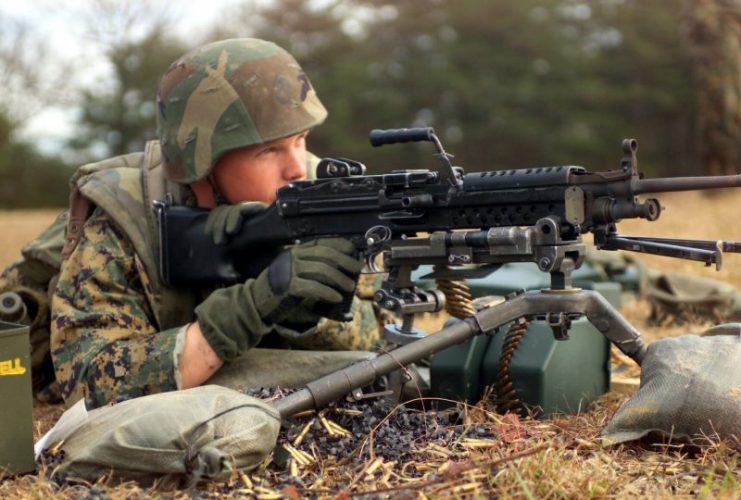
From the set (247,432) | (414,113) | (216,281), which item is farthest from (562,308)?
(414,113)

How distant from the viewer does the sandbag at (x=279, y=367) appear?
4.22m

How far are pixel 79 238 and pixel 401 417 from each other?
1730 millimetres

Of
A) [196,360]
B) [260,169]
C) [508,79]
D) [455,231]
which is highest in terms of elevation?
[508,79]

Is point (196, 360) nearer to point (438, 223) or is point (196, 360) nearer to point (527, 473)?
point (438, 223)

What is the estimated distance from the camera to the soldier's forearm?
405 centimetres

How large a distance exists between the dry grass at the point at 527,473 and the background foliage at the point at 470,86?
24766mm

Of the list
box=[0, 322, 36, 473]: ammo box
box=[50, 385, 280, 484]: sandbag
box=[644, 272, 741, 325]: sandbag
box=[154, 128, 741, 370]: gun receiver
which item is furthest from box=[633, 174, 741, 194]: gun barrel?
box=[644, 272, 741, 325]: sandbag

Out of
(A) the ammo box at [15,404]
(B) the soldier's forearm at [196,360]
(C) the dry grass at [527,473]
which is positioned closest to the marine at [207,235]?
(B) the soldier's forearm at [196,360]

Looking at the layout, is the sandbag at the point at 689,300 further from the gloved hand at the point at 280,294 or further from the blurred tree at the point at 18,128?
the blurred tree at the point at 18,128

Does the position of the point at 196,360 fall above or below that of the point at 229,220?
below

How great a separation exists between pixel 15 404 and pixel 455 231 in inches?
66.5

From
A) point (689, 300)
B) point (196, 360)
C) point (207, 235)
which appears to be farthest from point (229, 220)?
point (689, 300)

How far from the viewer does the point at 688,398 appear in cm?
352

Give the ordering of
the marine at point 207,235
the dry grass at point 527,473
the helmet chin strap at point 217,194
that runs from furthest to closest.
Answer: the helmet chin strap at point 217,194 < the marine at point 207,235 < the dry grass at point 527,473
